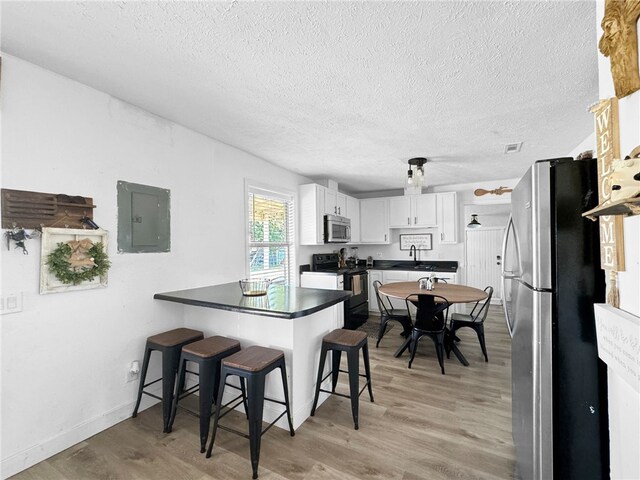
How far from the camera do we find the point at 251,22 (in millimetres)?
1401

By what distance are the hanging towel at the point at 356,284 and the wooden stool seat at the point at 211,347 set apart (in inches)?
105

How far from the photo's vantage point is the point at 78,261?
74.5 inches

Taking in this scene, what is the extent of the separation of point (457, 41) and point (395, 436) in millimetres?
2449

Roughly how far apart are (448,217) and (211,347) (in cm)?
456

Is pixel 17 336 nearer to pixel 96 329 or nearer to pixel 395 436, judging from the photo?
pixel 96 329

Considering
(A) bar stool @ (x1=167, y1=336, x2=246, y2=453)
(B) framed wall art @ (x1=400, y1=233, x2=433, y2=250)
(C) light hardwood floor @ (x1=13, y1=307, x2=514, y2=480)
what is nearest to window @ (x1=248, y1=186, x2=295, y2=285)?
(A) bar stool @ (x1=167, y1=336, x2=246, y2=453)

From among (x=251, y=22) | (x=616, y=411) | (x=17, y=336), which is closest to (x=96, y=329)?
(x=17, y=336)

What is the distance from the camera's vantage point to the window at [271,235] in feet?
11.7

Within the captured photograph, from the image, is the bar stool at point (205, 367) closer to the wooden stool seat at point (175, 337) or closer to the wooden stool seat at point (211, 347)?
the wooden stool seat at point (211, 347)

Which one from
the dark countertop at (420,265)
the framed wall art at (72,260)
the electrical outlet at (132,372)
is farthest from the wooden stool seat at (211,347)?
the dark countertop at (420,265)

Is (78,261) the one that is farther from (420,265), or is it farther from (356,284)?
(420,265)

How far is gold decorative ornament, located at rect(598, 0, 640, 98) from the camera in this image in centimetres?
76

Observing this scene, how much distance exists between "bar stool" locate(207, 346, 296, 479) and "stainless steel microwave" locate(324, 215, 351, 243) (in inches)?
107

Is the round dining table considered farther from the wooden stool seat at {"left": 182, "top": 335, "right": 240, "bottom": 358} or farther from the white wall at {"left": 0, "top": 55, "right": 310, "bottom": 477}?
the white wall at {"left": 0, "top": 55, "right": 310, "bottom": 477}
